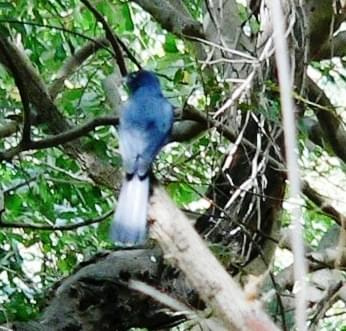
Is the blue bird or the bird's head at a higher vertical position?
the bird's head

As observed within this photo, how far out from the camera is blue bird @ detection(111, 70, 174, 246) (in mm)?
1353

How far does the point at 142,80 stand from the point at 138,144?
0.17 metres

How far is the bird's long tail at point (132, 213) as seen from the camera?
1.30 m

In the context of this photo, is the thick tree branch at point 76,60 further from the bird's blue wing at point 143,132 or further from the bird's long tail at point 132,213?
the bird's long tail at point 132,213

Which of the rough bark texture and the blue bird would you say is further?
the rough bark texture

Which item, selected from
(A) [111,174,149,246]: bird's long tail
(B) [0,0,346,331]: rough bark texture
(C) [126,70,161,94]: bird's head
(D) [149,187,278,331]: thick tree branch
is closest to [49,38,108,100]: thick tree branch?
(B) [0,0,346,331]: rough bark texture

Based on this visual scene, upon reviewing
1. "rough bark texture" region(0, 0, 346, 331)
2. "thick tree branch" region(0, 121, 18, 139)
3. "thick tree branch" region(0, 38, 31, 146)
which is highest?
"thick tree branch" region(0, 38, 31, 146)

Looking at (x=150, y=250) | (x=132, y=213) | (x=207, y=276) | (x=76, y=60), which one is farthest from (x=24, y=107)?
(x=207, y=276)

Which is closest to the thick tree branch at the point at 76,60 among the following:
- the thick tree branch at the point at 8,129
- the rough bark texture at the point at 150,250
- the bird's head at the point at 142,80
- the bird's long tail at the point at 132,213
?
the thick tree branch at the point at 8,129

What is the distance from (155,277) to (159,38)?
100 centimetres

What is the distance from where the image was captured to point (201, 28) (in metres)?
2.05

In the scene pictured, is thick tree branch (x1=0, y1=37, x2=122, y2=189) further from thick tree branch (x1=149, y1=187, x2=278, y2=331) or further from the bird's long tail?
thick tree branch (x1=149, y1=187, x2=278, y2=331)

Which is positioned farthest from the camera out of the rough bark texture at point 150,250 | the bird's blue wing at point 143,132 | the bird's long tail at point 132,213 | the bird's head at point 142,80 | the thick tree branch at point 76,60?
the thick tree branch at point 76,60

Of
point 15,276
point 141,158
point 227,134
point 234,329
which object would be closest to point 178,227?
point 234,329
